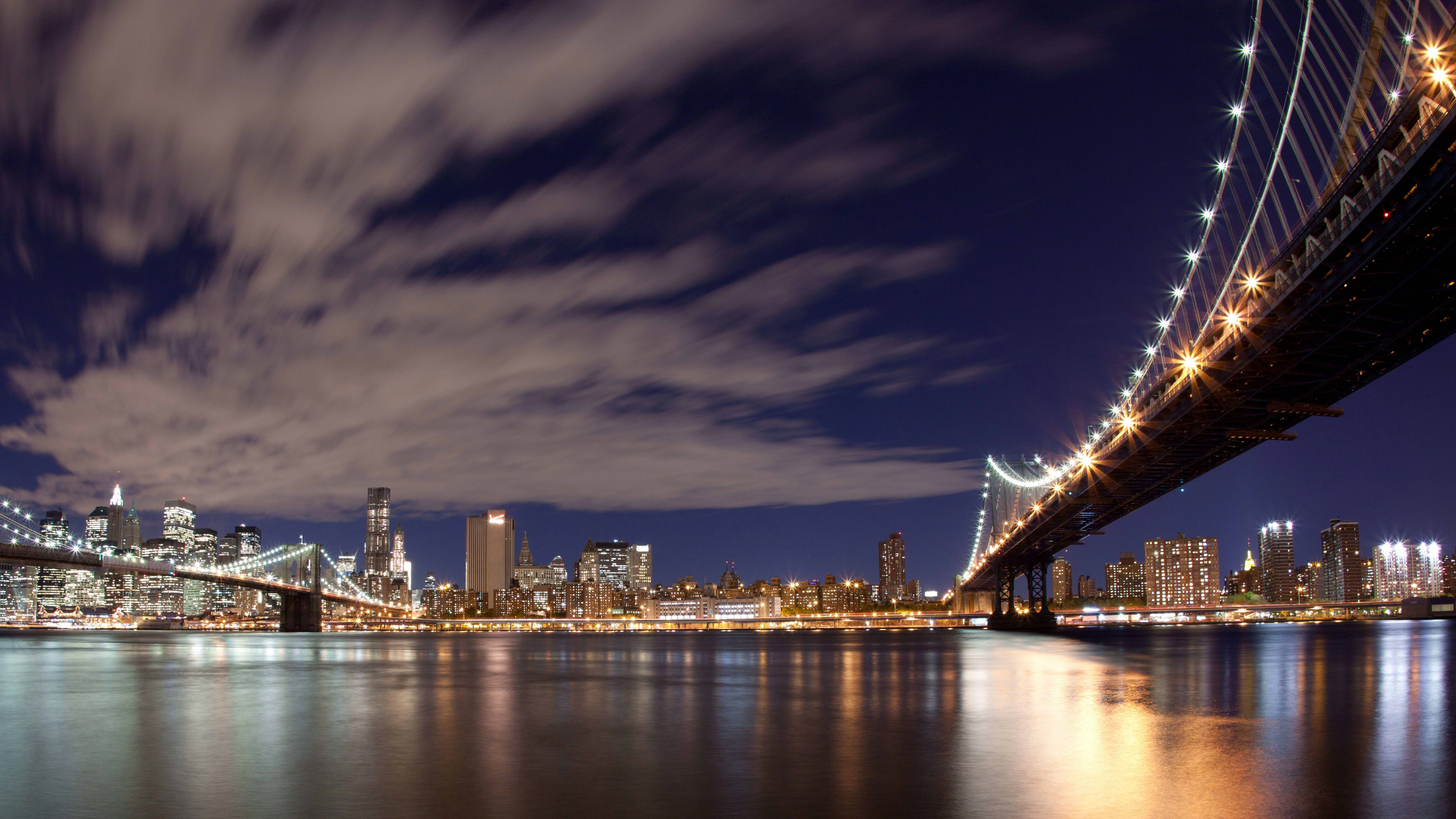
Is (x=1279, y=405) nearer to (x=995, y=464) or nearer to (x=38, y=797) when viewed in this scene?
(x=38, y=797)

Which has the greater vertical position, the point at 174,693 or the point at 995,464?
the point at 995,464

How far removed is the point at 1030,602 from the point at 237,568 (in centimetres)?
10279

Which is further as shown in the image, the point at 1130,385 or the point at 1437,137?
the point at 1130,385

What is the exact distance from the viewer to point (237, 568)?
136 m

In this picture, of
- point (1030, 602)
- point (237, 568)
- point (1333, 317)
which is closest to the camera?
point (1333, 317)

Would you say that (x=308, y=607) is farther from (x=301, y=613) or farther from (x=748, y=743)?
(x=748, y=743)

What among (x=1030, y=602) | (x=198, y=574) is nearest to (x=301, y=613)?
(x=198, y=574)

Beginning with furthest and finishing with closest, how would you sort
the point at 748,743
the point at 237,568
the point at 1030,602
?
1. the point at 237,568
2. the point at 1030,602
3. the point at 748,743

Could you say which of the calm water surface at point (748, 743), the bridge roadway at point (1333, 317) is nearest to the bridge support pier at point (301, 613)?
the calm water surface at point (748, 743)

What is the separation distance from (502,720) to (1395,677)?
30.8 meters

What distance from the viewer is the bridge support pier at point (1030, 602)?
4033 inches

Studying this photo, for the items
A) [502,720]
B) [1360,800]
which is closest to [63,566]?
[502,720]

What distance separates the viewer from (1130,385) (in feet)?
219

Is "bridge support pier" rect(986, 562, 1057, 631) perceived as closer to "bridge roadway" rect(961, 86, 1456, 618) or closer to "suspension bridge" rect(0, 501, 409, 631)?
"bridge roadway" rect(961, 86, 1456, 618)
